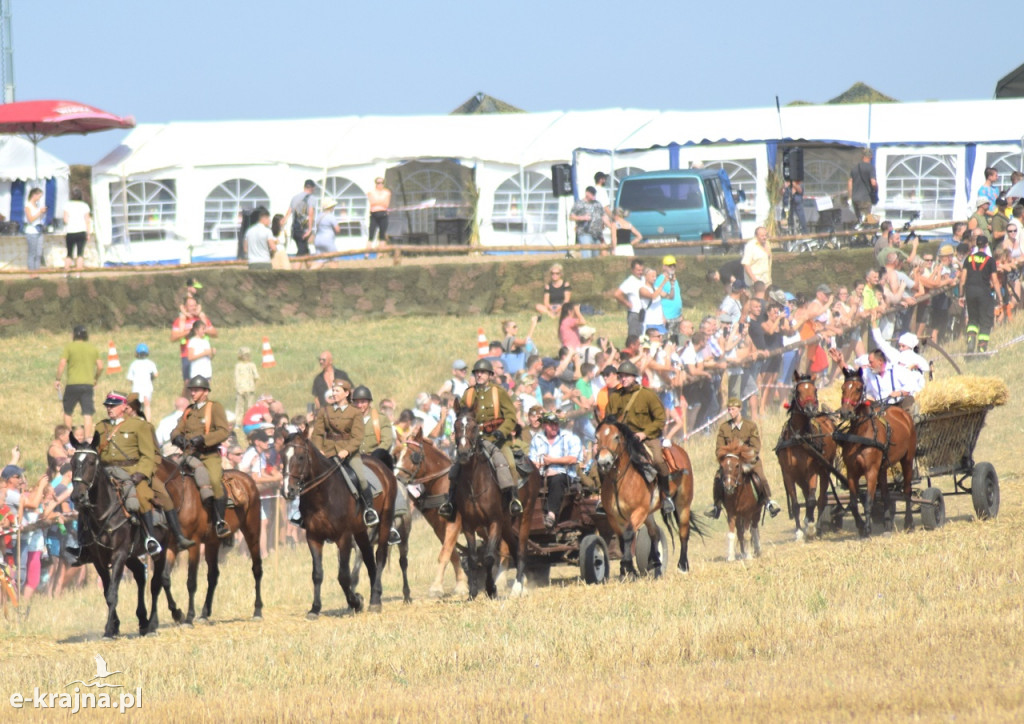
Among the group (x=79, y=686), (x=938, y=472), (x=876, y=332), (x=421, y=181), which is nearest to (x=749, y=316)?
(x=876, y=332)

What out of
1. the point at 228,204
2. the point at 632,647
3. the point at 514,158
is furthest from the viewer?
the point at 514,158

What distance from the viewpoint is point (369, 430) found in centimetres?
1834

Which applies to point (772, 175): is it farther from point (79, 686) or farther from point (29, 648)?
point (79, 686)

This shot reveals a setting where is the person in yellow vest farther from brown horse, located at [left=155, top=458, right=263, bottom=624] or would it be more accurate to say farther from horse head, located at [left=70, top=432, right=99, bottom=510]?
horse head, located at [left=70, top=432, right=99, bottom=510]

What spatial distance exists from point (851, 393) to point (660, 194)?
67.0ft

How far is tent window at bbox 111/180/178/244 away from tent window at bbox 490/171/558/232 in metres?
8.99

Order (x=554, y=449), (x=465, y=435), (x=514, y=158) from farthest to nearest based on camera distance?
1. (x=514, y=158)
2. (x=554, y=449)
3. (x=465, y=435)

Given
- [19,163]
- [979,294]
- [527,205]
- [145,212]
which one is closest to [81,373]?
[979,294]

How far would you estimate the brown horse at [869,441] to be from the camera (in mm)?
19297

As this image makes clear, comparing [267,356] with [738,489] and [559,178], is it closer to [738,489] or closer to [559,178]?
[559,178]

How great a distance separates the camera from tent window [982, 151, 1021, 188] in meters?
43.2

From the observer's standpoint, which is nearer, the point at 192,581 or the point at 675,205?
the point at 192,581

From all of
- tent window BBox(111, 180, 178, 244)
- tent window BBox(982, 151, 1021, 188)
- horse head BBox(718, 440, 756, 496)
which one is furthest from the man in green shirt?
tent window BBox(982, 151, 1021, 188)

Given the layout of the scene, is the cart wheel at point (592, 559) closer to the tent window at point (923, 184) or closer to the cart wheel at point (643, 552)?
the cart wheel at point (643, 552)
